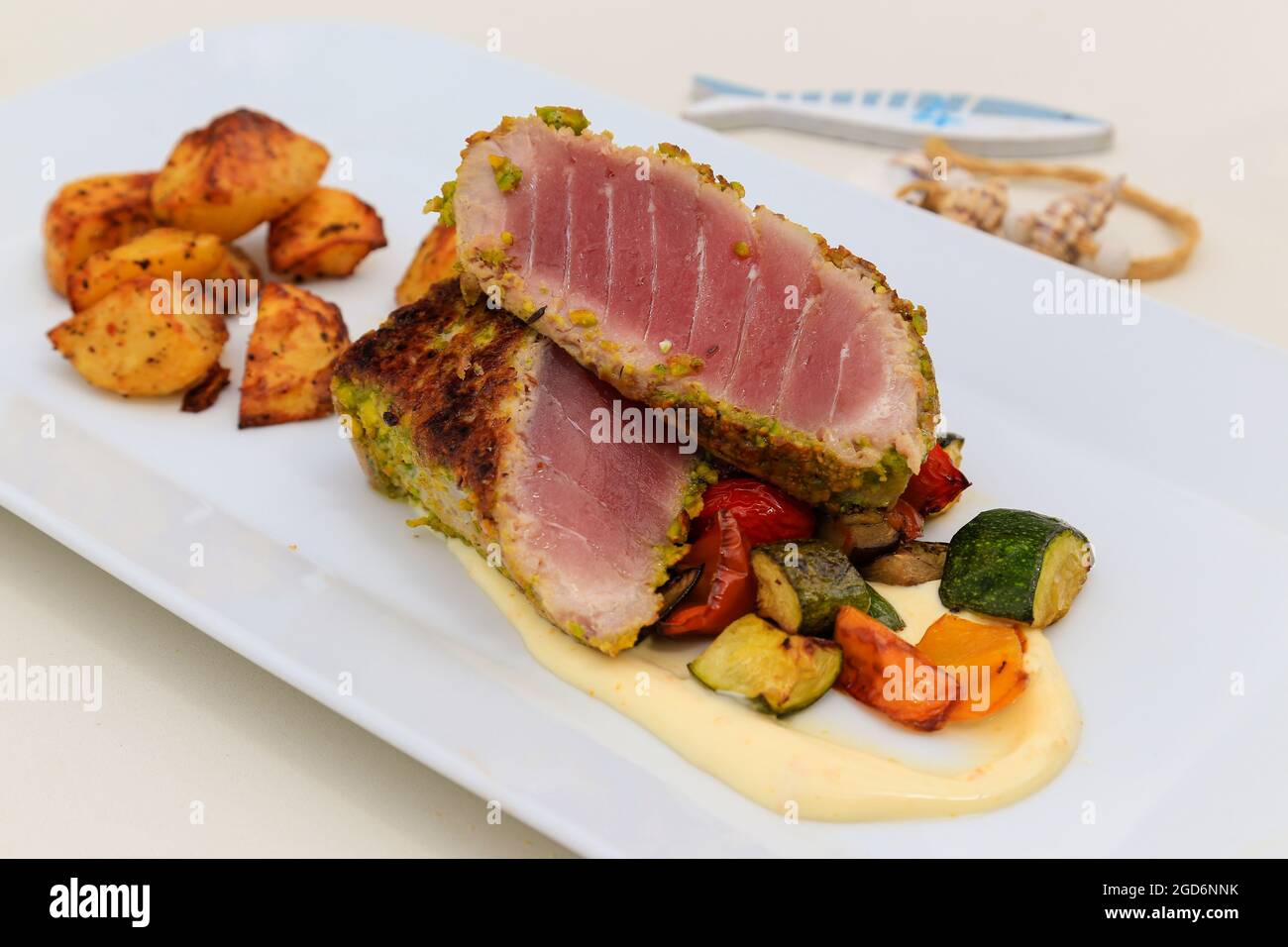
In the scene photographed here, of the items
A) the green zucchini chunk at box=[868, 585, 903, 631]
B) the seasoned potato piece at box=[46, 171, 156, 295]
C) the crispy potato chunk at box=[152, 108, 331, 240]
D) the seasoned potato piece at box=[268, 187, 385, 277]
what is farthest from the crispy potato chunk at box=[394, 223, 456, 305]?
the green zucchini chunk at box=[868, 585, 903, 631]

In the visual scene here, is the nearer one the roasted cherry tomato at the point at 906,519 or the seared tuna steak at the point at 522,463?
the seared tuna steak at the point at 522,463

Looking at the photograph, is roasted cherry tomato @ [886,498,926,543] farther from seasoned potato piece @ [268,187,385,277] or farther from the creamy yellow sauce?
seasoned potato piece @ [268,187,385,277]

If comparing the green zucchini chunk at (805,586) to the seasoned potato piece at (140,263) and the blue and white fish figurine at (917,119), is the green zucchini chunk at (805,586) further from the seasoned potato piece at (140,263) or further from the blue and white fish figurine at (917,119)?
the blue and white fish figurine at (917,119)

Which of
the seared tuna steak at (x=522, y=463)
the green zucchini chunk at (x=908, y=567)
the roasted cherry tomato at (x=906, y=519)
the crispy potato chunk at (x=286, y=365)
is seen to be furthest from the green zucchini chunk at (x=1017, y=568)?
the crispy potato chunk at (x=286, y=365)

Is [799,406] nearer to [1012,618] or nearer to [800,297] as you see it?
[800,297]

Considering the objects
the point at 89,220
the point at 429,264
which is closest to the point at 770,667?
the point at 429,264

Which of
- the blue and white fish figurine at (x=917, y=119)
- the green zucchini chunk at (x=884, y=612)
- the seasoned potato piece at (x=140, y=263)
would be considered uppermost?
the blue and white fish figurine at (x=917, y=119)
